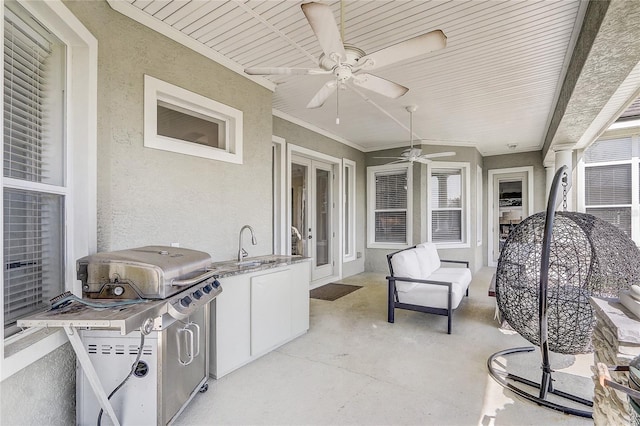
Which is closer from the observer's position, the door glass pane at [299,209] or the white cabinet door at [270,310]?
the white cabinet door at [270,310]

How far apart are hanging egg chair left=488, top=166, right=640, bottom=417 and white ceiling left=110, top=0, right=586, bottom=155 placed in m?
1.35

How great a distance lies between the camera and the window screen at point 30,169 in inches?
61.3

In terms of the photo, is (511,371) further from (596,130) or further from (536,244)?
(596,130)

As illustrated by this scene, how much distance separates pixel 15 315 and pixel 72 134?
1.09 metres

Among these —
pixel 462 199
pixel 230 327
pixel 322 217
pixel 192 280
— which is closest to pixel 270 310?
pixel 230 327

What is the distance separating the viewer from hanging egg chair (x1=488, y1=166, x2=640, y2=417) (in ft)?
6.38

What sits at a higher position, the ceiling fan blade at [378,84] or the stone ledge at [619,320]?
the ceiling fan blade at [378,84]

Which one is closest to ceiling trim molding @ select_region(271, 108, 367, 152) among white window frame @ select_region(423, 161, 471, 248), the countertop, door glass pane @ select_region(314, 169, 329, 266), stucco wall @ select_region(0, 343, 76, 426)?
door glass pane @ select_region(314, 169, 329, 266)

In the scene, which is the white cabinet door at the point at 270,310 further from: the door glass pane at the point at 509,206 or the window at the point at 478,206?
the door glass pane at the point at 509,206

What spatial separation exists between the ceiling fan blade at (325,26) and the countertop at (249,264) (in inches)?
70.7

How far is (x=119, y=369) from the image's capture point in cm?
179

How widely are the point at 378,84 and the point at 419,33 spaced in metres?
0.78

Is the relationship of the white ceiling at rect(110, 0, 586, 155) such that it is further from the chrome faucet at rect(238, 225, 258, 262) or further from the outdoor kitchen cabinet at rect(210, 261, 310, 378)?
the outdoor kitchen cabinet at rect(210, 261, 310, 378)

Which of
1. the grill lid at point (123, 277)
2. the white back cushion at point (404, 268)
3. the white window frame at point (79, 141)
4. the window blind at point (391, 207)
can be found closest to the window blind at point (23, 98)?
the white window frame at point (79, 141)
